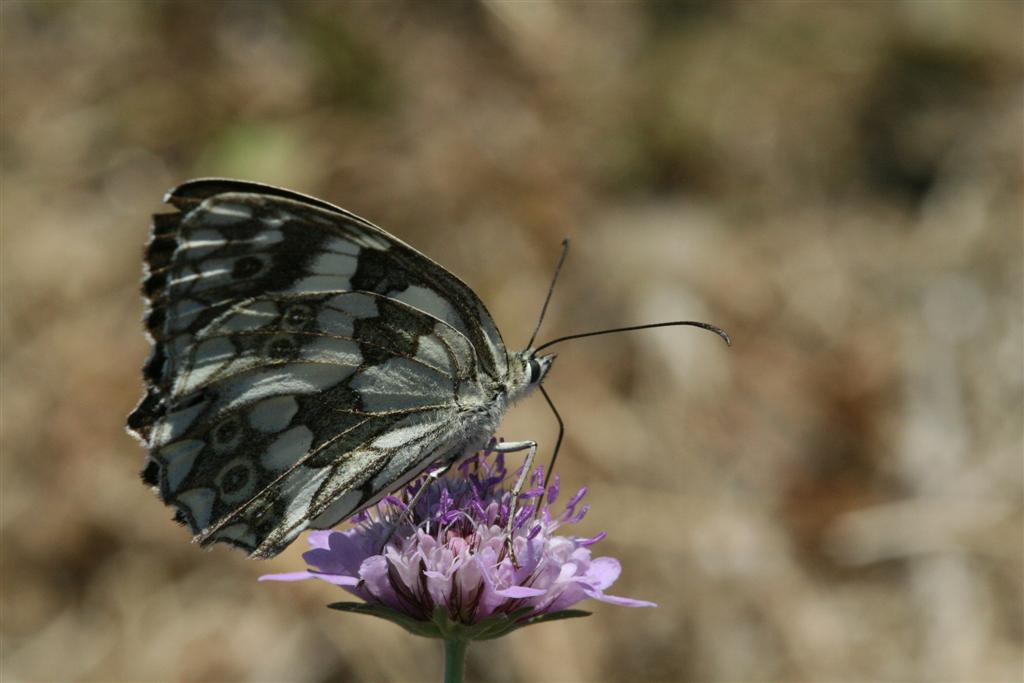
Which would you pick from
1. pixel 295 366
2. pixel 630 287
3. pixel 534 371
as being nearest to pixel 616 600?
pixel 534 371

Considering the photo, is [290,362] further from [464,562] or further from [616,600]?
[616,600]

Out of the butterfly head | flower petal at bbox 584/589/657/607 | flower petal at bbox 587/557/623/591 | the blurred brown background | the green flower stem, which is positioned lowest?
the green flower stem

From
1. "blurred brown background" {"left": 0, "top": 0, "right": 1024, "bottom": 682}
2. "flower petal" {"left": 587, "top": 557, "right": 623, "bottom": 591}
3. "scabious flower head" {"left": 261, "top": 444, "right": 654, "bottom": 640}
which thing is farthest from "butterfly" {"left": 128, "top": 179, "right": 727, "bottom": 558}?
"blurred brown background" {"left": 0, "top": 0, "right": 1024, "bottom": 682}

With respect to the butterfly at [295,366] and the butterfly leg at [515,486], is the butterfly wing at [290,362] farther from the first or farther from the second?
the butterfly leg at [515,486]

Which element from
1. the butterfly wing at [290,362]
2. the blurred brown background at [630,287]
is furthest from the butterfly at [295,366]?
the blurred brown background at [630,287]

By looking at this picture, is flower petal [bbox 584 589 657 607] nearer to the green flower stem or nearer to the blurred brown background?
the green flower stem
